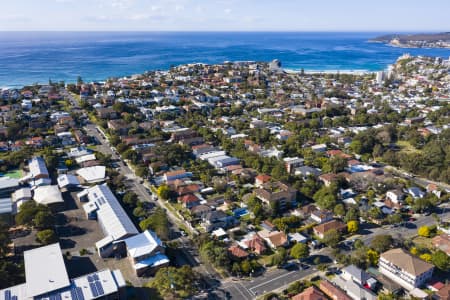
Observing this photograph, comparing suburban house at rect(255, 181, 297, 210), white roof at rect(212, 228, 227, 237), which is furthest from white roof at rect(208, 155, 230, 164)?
white roof at rect(212, 228, 227, 237)

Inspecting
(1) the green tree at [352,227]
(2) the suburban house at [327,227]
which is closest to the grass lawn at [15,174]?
(2) the suburban house at [327,227]

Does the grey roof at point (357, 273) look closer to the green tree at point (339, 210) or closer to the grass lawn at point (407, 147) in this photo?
the green tree at point (339, 210)

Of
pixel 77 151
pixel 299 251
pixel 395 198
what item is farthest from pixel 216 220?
pixel 77 151

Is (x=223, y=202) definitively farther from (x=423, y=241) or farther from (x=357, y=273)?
(x=423, y=241)

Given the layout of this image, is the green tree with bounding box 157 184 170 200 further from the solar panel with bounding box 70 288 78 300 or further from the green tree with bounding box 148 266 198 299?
the solar panel with bounding box 70 288 78 300

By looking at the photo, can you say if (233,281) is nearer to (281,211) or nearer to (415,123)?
(281,211)

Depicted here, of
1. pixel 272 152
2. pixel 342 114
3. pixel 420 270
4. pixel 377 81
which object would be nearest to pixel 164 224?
pixel 420 270
